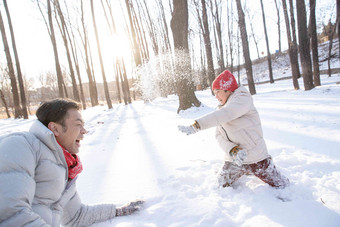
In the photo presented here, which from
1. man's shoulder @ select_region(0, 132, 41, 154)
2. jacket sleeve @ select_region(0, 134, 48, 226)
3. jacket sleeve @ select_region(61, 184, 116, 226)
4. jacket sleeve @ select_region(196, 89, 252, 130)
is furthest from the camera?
jacket sleeve @ select_region(196, 89, 252, 130)

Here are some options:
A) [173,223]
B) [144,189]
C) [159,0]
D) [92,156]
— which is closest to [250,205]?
[173,223]

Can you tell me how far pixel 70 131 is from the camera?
1.40 metres

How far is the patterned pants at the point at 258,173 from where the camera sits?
6.46ft

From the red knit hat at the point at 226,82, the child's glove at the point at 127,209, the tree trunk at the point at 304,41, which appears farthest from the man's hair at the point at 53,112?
the tree trunk at the point at 304,41

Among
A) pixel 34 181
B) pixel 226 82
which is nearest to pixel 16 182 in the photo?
pixel 34 181

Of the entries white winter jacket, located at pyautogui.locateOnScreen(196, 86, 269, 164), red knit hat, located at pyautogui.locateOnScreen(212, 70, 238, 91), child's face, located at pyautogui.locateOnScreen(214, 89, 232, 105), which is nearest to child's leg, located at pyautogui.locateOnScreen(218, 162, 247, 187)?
white winter jacket, located at pyautogui.locateOnScreen(196, 86, 269, 164)

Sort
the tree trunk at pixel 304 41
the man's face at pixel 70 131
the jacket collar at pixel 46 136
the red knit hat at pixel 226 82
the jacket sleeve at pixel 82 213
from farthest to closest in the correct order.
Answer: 1. the tree trunk at pixel 304 41
2. the red knit hat at pixel 226 82
3. the jacket sleeve at pixel 82 213
4. the man's face at pixel 70 131
5. the jacket collar at pixel 46 136

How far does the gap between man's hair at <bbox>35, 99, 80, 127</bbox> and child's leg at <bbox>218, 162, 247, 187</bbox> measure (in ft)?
5.24

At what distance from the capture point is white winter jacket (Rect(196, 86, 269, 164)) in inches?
76.2

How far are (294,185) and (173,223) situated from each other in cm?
126

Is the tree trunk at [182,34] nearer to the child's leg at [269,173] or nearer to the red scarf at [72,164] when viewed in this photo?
the child's leg at [269,173]

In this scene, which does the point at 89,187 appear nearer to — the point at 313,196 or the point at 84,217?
the point at 84,217

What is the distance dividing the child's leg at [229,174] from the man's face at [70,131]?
1.45m

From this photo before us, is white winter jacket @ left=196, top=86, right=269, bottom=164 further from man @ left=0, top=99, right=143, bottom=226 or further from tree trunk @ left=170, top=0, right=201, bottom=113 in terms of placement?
tree trunk @ left=170, top=0, right=201, bottom=113
